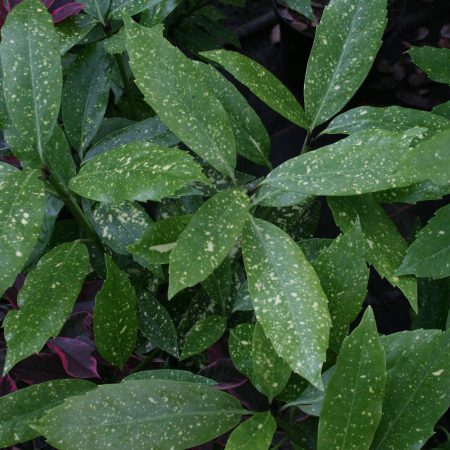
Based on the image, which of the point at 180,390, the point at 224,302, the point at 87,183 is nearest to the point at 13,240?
the point at 87,183

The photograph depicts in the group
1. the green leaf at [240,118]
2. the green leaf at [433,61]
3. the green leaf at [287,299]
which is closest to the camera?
the green leaf at [287,299]

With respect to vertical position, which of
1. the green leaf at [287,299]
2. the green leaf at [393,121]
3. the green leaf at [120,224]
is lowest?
the green leaf at [287,299]

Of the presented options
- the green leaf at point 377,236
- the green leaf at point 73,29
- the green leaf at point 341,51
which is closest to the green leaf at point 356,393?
the green leaf at point 377,236

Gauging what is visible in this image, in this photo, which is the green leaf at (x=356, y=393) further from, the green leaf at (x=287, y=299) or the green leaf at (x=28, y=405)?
the green leaf at (x=28, y=405)

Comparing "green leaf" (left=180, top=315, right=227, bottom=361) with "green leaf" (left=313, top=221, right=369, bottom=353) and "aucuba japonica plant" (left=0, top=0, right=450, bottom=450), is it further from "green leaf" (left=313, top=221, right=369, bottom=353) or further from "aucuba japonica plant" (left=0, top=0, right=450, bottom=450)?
"green leaf" (left=313, top=221, right=369, bottom=353)

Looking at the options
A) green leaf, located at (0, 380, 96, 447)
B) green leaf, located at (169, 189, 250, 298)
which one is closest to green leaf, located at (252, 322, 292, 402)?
green leaf, located at (169, 189, 250, 298)

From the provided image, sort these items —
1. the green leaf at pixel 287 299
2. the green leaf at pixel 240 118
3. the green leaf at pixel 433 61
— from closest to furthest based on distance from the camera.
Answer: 1. the green leaf at pixel 287 299
2. the green leaf at pixel 240 118
3. the green leaf at pixel 433 61

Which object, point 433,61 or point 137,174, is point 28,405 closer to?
point 137,174

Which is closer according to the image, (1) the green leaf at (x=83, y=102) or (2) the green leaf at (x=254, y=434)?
(2) the green leaf at (x=254, y=434)
